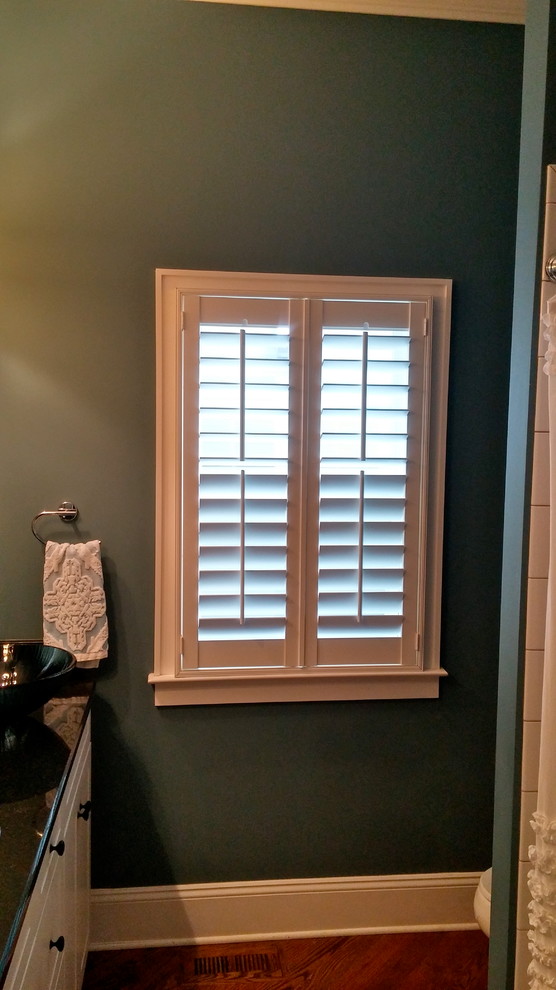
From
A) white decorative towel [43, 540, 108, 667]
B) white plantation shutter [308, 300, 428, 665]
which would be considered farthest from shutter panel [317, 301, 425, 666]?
white decorative towel [43, 540, 108, 667]

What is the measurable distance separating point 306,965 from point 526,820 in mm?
1089

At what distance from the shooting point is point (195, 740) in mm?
2131

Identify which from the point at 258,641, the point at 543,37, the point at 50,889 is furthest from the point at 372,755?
the point at 543,37

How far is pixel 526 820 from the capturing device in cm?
142

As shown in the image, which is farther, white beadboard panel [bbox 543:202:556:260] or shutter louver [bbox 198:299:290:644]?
shutter louver [bbox 198:299:290:644]

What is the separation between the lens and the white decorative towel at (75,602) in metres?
1.98

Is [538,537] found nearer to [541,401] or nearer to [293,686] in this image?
[541,401]

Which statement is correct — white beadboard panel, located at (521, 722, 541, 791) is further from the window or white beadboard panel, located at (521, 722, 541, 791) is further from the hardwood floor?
the hardwood floor

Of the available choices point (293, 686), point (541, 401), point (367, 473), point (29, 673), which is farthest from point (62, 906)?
point (541, 401)

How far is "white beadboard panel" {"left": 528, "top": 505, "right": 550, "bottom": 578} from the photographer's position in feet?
4.55

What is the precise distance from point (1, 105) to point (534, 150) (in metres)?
1.53

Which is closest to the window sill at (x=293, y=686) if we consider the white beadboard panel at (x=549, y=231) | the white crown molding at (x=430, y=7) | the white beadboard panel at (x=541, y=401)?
the white beadboard panel at (x=541, y=401)

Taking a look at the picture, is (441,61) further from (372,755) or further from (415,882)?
(415,882)

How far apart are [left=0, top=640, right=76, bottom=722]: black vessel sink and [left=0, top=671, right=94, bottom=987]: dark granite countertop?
79 millimetres
